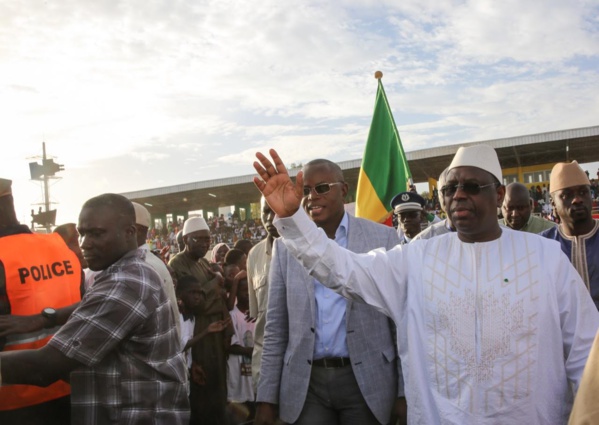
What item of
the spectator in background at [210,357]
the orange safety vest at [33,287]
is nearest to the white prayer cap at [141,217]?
the spectator in background at [210,357]

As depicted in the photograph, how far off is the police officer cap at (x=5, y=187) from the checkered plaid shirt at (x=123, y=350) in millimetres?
1099

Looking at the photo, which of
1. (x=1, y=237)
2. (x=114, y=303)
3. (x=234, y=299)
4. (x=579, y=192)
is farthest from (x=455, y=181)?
(x=234, y=299)

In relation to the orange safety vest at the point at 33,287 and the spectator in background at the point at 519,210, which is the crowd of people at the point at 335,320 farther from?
the spectator in background at the point at 519,210

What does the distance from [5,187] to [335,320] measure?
2062mm

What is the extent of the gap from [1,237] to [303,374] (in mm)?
1814

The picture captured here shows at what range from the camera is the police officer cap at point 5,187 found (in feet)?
11.3

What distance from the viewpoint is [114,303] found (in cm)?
261

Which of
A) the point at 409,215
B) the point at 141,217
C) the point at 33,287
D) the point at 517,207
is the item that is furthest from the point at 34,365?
the point at 409,215

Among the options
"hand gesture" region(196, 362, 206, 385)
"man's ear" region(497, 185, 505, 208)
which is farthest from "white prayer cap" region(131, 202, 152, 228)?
"man's ear" region(497, 185, 505, 208)

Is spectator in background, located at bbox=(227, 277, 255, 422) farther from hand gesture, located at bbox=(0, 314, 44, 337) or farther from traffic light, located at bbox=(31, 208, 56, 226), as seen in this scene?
hand gesture, located at bbox=(0, 314, 44, 337)

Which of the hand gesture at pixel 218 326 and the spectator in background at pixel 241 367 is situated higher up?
the hand gesture at pixel 218 326

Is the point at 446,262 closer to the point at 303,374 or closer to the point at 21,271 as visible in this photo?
the point at 303,374

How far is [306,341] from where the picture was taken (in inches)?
133

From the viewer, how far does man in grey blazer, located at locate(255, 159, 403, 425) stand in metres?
3.31
